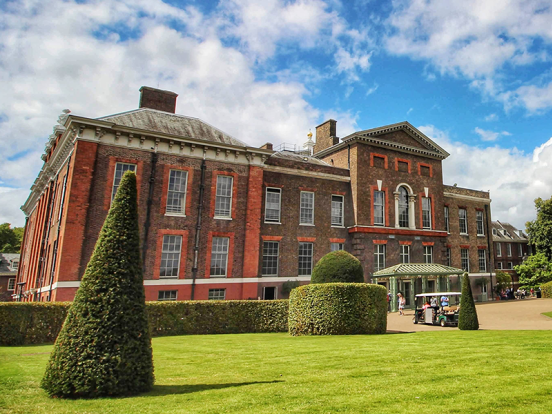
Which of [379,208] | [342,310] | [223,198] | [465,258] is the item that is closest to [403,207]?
[379,208]

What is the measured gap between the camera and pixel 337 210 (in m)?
30.4

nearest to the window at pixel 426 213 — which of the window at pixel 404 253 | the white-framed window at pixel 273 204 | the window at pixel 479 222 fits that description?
the window at pixel 404 253

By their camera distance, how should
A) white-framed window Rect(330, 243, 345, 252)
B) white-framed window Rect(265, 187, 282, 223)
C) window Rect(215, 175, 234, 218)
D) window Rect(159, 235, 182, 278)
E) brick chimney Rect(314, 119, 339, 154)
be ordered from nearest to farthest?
window Rect(159, 235, 182, 278) → window Rect(215, 175, 234, 218) → white-framed window Rect(265, 187, 282, 223) → white-framed window Rect(330, 243, 345, 252) → brick chimney Rect(314, 119, 339, 154)

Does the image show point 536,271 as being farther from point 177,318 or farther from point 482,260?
point 177,318

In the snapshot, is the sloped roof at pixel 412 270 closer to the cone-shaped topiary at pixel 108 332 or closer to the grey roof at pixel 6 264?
the cone-shaped topiary at pixel 108 332

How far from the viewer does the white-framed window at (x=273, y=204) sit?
89.8ft

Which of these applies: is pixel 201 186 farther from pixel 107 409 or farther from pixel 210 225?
pixel 107 409

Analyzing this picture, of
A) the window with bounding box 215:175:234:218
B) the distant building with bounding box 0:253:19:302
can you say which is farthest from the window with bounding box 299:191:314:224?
the distant building with bounding box 0:253:19:302

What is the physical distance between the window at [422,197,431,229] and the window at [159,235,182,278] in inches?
836

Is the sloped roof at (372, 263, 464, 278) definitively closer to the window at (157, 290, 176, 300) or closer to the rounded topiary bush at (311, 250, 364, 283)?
the rounded topiary bush at (311, 250, 364, 283)

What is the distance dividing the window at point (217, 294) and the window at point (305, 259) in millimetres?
6203

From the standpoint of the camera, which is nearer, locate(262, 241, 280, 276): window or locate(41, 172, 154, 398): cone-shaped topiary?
locate(41, 172, 154, 398): cone-shaped topiary

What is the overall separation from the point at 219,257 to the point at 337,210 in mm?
10603

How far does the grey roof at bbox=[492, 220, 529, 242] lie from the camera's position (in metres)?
57.7
